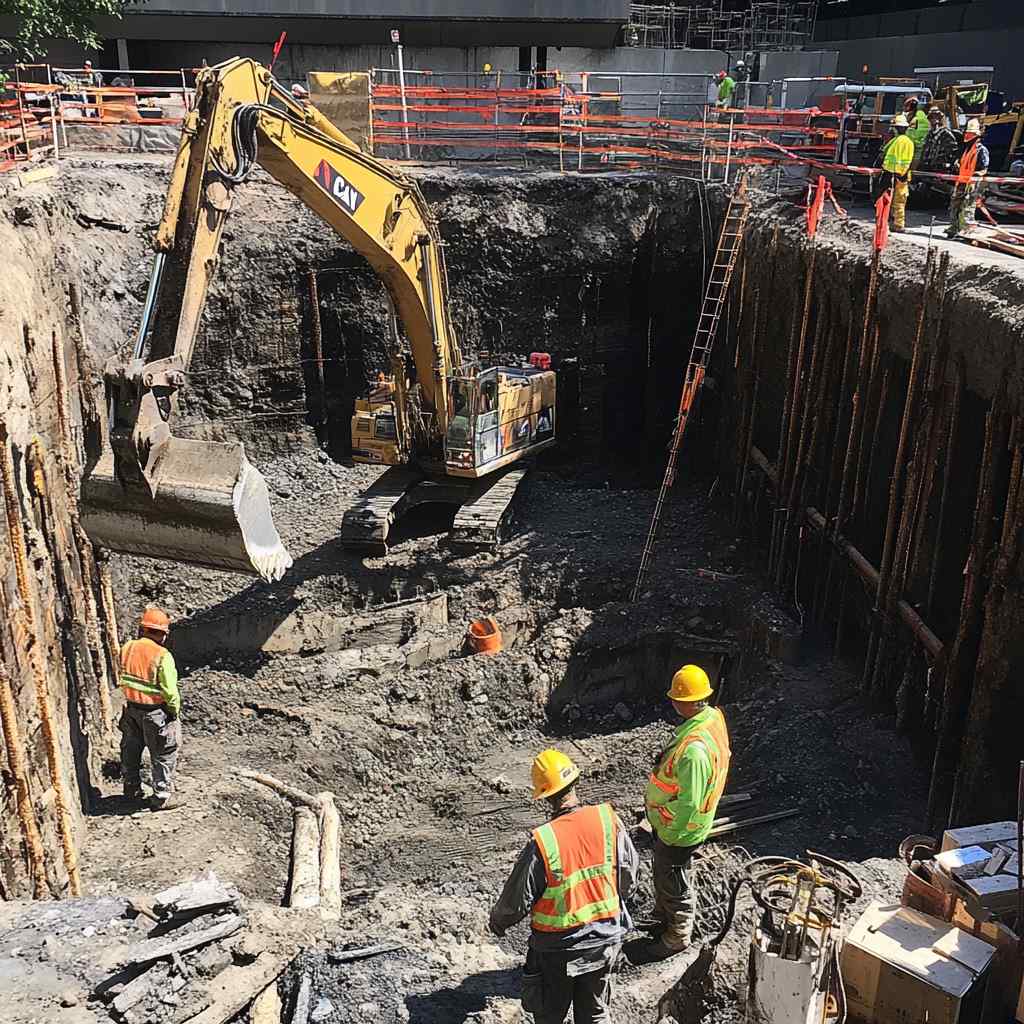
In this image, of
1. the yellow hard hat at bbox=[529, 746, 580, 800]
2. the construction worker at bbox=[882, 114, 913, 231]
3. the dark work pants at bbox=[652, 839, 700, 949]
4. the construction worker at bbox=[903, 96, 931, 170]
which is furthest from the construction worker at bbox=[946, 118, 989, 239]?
the yellow hard hat at bbox=[529, 746, 580, 800]

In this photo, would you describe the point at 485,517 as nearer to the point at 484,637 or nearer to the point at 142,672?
the point at 484,637

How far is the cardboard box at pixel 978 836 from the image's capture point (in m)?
5.97

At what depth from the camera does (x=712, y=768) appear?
605cm

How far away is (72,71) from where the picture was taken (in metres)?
24.2

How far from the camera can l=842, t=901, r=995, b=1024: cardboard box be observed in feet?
16.9

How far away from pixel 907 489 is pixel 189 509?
628 cm

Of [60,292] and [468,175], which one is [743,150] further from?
[60,292]

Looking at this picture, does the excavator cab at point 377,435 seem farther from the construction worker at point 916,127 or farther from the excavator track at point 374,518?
the construction worker at point 916,127

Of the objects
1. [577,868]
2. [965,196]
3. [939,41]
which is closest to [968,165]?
[965,196]

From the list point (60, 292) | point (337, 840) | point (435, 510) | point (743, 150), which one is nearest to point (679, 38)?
point (743, 150)

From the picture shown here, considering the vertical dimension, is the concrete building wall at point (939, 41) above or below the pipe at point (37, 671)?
above

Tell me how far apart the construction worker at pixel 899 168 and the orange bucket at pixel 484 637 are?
22.1 feet

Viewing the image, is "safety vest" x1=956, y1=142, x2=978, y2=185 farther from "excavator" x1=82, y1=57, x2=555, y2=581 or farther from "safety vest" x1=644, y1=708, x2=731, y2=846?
"safety vest" x1=644, y1=708, x2=731, y2=846

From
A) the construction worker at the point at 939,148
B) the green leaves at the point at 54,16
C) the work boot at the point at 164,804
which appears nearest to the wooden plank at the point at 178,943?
the work boot at the point at 164,804
